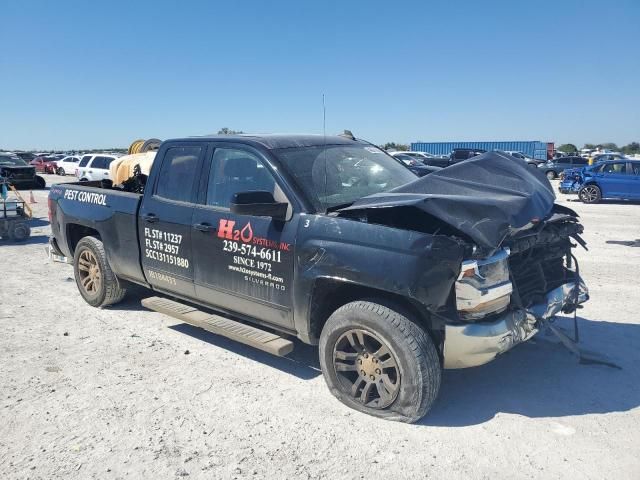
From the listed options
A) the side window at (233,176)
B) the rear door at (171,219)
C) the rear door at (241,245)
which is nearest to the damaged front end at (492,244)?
the rear door at (241,245)

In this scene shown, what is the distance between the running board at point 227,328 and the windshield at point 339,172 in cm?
107

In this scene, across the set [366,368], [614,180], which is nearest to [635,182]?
[614,180]

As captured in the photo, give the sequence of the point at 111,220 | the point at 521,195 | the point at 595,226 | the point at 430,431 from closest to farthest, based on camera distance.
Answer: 1. the point at 430,431
2. the point at 521,195
3. the point at 111,220
4. the point at 595,226

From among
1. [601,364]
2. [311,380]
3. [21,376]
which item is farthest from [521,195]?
[21,376]

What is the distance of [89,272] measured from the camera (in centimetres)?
608

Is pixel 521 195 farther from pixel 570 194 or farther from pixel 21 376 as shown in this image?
pixel 570 194

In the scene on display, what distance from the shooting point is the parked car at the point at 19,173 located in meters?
23.1

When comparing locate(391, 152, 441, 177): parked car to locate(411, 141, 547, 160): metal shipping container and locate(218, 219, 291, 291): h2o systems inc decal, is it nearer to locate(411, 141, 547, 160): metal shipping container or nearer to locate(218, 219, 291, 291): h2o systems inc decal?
locate(218, 219, 291, 291): h2o systems inc decal

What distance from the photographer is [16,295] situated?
6758mm

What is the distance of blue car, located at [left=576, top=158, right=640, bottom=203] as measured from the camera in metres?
18.1

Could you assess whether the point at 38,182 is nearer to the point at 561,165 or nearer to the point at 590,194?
the point at 590,194

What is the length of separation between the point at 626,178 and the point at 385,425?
59.2 ft

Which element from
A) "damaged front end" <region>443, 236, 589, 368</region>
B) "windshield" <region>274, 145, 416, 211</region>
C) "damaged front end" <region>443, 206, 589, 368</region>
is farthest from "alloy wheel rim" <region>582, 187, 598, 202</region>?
"damaged front end" <region>443, 236, 589, 368</region>

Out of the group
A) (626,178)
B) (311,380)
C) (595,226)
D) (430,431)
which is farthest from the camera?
(626,178)
